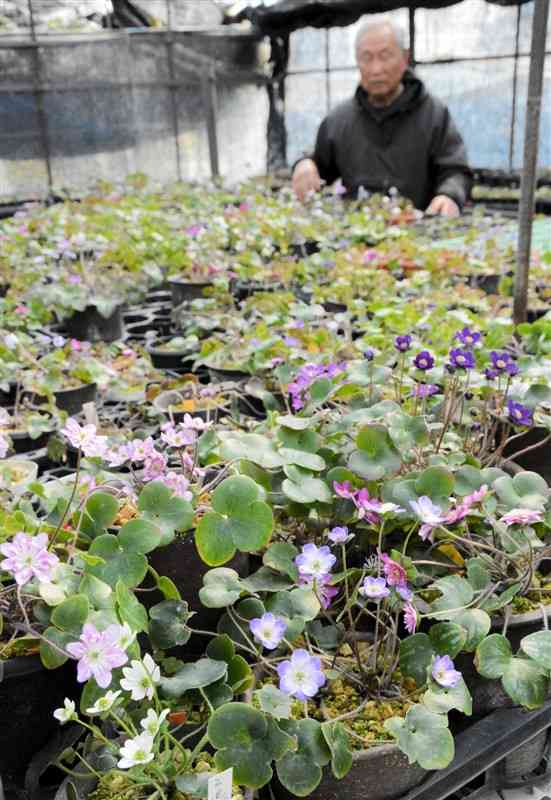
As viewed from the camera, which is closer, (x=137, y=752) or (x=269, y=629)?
(x=137, y=752)

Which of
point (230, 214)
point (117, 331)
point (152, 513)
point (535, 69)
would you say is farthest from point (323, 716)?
point (230, 214)

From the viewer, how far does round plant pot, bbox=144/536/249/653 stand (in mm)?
1044

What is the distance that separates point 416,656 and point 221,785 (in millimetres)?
292

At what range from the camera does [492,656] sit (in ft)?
3.04

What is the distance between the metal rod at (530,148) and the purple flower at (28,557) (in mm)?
1327

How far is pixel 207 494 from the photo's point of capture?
1182 mm

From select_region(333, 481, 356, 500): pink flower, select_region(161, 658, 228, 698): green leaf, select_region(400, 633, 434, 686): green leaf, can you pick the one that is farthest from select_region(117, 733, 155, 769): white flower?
select_region(333, 481, 356, 500): pink flower

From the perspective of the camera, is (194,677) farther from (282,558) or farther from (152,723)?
(282,558)

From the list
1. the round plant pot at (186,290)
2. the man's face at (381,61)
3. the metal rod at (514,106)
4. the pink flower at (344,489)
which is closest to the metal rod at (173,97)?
the metal rod at (514,106)

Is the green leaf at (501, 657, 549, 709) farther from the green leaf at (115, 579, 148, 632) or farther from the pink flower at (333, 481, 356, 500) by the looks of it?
the green leaf at (115, 579, 148, 632)

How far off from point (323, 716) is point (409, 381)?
92 cm

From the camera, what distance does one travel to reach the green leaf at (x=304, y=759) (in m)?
0.81

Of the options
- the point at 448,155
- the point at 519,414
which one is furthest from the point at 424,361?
the point at 448,155

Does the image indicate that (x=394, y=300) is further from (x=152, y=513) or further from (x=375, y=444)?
(x=152, y=513)
